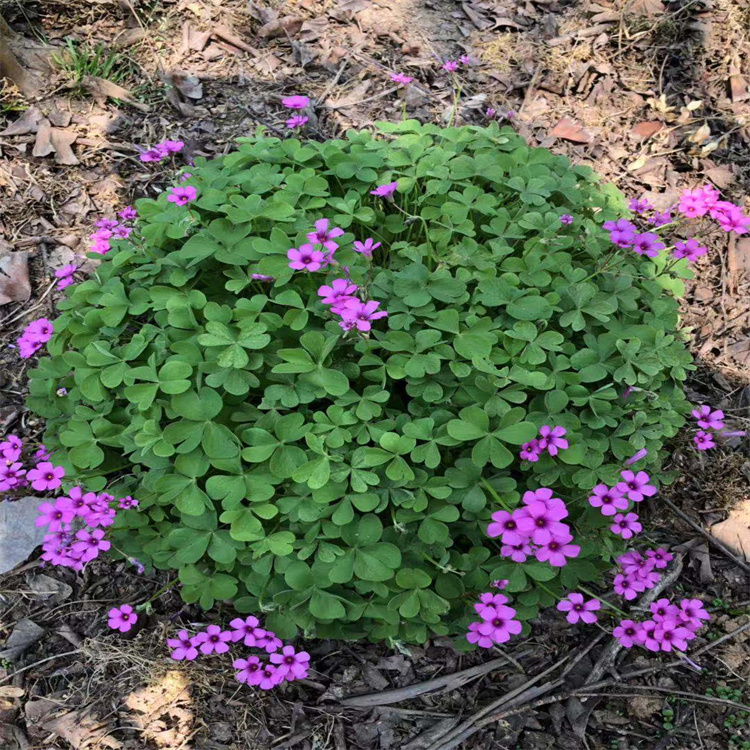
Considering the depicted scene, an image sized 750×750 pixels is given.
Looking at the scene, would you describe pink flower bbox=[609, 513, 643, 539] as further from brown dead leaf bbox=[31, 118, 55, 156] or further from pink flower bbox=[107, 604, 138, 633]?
brown dead leaf bbox=[31, 118, 55, 156]

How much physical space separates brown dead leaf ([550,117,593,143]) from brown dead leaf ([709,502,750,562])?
247cm

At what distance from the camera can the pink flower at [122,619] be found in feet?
8.01

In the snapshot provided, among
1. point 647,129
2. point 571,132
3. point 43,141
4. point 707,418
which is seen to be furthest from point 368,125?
point 707,418

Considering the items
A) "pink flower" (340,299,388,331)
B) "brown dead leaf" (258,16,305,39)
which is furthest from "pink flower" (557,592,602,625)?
"brown dead leaf" (258,16,305,39)

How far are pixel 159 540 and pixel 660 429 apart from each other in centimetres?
191

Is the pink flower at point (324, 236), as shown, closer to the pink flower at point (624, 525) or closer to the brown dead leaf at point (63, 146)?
the pink flower at point (624, 525)

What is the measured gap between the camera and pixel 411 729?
95.5 inches

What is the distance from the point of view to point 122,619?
2459 millimetres

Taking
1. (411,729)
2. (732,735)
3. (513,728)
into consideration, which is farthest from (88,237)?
(732,735)

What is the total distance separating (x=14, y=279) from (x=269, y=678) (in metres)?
2.54

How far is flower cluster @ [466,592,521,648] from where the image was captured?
84.4 inches

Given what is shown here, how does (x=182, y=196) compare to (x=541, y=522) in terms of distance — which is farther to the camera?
(x=182, y=196)

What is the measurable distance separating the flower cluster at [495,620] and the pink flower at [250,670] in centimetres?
74

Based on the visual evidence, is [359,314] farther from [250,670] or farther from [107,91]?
[107,91]
